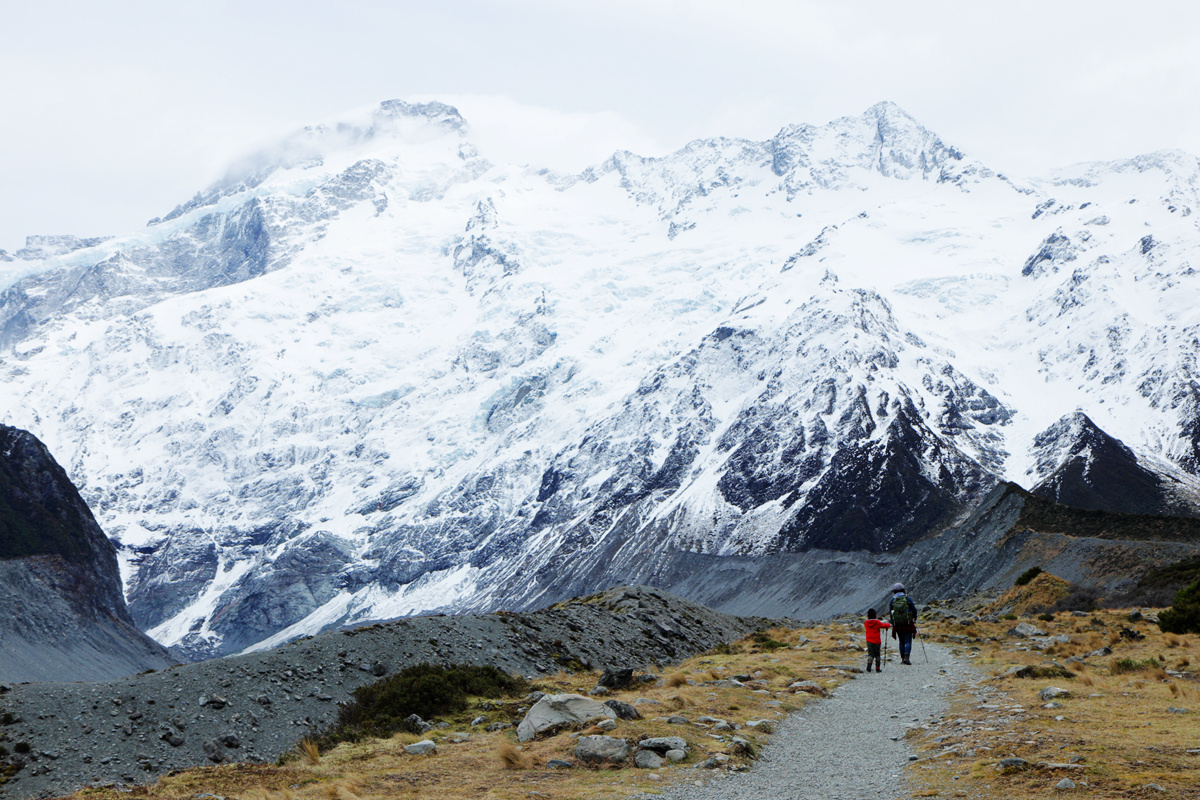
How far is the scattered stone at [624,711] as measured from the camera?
18453 mm

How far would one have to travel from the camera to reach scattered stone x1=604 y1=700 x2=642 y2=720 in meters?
18.5

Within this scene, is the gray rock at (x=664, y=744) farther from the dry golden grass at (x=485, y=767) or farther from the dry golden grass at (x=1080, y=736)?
the dry golden grass at (x=1080, y=736)

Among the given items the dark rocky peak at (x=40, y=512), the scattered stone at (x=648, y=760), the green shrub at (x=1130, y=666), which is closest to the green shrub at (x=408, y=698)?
the scattered stone at (x=648, y=760)

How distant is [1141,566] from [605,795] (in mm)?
79732

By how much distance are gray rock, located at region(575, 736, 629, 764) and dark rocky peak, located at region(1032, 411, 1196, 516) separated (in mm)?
169889

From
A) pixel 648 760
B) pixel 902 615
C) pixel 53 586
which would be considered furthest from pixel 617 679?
pixel 53 586

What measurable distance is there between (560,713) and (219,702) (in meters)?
12.0

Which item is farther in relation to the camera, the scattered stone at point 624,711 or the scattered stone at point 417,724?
the scattered stone at point 417,724

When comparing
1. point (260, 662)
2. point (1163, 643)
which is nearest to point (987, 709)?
point (1163, 643)

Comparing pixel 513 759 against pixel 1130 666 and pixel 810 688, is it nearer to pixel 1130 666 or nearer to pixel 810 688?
pixel 810 688

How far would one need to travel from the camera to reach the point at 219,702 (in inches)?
1022

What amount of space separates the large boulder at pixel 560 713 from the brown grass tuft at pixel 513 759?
84.6 inches

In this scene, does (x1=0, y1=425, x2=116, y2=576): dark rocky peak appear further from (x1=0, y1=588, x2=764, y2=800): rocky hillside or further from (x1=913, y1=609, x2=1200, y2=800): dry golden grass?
(x1=913, y1=609, x2=1200, y2=800): dry golden grass

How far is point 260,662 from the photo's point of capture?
29031 millimetres
